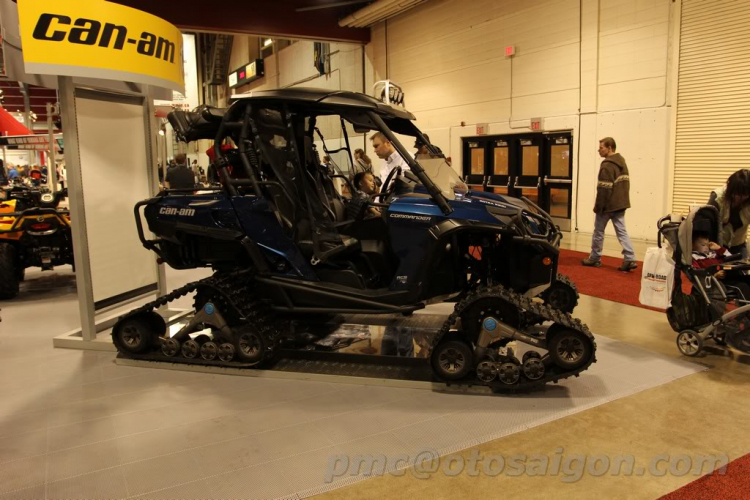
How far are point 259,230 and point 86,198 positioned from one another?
1.83m

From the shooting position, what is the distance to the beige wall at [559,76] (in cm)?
958

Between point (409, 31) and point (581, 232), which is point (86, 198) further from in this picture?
point (409, 31)

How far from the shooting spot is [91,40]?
14.6 feet

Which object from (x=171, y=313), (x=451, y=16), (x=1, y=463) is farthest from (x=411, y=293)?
(x=451, y=16)

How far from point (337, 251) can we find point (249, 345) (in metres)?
0.96


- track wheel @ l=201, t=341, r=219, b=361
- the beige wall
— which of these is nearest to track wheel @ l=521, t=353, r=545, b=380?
track wheel @ l=201, t=341, r=219, b=361

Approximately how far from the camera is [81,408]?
146 inches

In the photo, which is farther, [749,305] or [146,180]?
[146,180]

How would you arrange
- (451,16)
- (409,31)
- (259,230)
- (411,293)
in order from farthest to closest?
1. (409,31)
2. (451,16)
3. (259,230)
4. (411,293)

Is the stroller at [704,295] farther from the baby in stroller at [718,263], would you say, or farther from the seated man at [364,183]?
the seated man at [364,183]

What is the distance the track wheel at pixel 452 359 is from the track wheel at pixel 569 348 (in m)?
0.54

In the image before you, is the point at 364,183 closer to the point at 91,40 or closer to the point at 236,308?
the point at 236,308

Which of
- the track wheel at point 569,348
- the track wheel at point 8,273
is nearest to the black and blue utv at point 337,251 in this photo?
the track wheel at point 569,348

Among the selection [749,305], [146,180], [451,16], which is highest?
[451,16]
